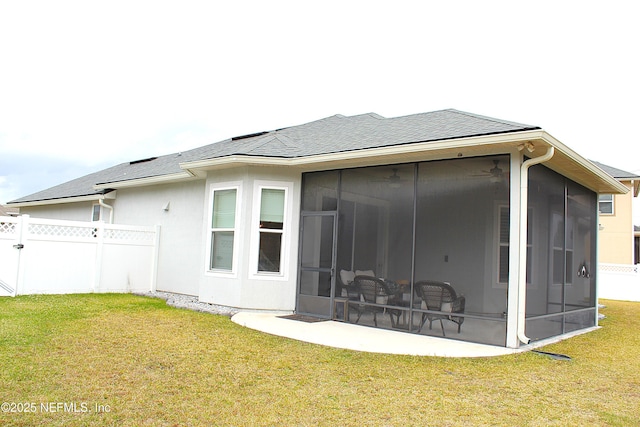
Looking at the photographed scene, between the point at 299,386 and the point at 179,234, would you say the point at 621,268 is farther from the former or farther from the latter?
the point at 299,386

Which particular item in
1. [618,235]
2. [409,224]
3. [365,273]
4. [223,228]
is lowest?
[365,273]

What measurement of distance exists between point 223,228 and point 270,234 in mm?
1069

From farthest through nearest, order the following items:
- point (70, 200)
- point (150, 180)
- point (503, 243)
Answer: point (70, 200), point (150, 180), point (503, 243)

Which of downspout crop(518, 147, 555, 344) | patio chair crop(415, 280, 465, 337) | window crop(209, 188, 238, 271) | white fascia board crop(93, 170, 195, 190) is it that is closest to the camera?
downspout crop(518, 147, 555, 344)

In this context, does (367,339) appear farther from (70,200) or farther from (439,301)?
(70,200)

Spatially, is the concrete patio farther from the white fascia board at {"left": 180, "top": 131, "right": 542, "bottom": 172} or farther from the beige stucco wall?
the beige stucco wall

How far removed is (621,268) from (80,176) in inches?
866

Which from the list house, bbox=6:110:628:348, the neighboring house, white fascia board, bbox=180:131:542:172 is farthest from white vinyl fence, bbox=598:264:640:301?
white fascia board, bbox=180:131:542:172

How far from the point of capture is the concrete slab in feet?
21.0

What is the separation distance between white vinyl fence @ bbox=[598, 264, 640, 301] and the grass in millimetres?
12133

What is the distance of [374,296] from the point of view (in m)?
8.13

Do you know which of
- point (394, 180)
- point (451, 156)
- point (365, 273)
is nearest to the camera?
point (451, 156)

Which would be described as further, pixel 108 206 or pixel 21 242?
pixel 108 206

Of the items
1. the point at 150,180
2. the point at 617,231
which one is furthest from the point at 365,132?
the point at 617,231
